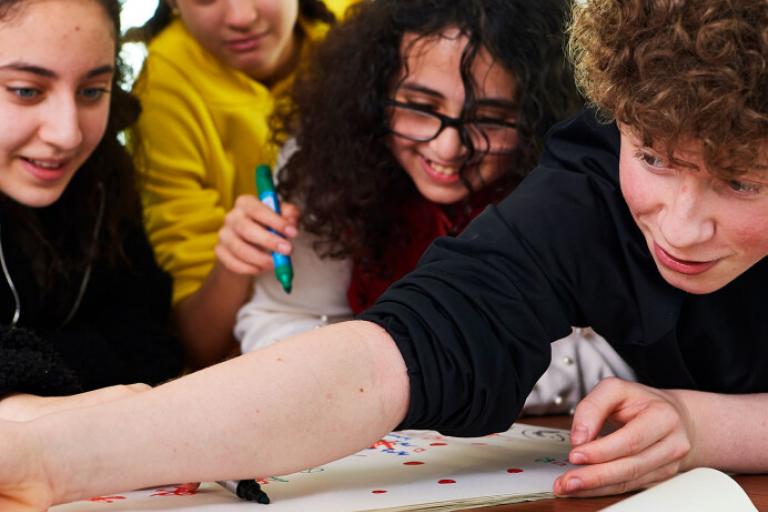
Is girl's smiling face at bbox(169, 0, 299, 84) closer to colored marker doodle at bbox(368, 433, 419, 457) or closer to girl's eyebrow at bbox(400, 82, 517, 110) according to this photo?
girl's eyebrow at bbox(400, 82, 517, 110)

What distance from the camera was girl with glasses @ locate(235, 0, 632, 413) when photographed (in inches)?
49.6

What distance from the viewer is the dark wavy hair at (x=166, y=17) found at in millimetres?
1614

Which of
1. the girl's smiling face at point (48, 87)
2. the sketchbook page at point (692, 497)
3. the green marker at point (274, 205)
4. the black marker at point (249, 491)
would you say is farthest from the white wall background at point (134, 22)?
the sketchbook page at point (692, 497)

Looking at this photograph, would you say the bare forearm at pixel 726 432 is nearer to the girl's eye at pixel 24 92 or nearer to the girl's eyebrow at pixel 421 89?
the girl's eyebrow at pixel 421 89

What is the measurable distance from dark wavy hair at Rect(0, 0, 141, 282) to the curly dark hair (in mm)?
690

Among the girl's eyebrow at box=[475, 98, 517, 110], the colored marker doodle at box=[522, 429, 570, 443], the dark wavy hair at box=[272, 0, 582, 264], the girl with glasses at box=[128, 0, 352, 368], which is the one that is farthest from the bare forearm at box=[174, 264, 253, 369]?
the colored marker doodle at box=[522, 429, 570, 443]

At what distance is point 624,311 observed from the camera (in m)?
0.91

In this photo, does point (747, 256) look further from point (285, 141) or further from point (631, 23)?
point (285, 141)

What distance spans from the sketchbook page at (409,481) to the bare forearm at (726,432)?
0.11m

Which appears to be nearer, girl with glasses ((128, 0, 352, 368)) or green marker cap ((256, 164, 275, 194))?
green marker cap ((256, 164, 275, 194))

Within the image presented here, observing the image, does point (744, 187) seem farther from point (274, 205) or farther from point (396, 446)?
point (274, 205)

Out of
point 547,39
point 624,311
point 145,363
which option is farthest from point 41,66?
point 624,311

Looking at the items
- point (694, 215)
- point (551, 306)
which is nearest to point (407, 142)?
point (551, 306)

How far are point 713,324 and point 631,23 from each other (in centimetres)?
27
